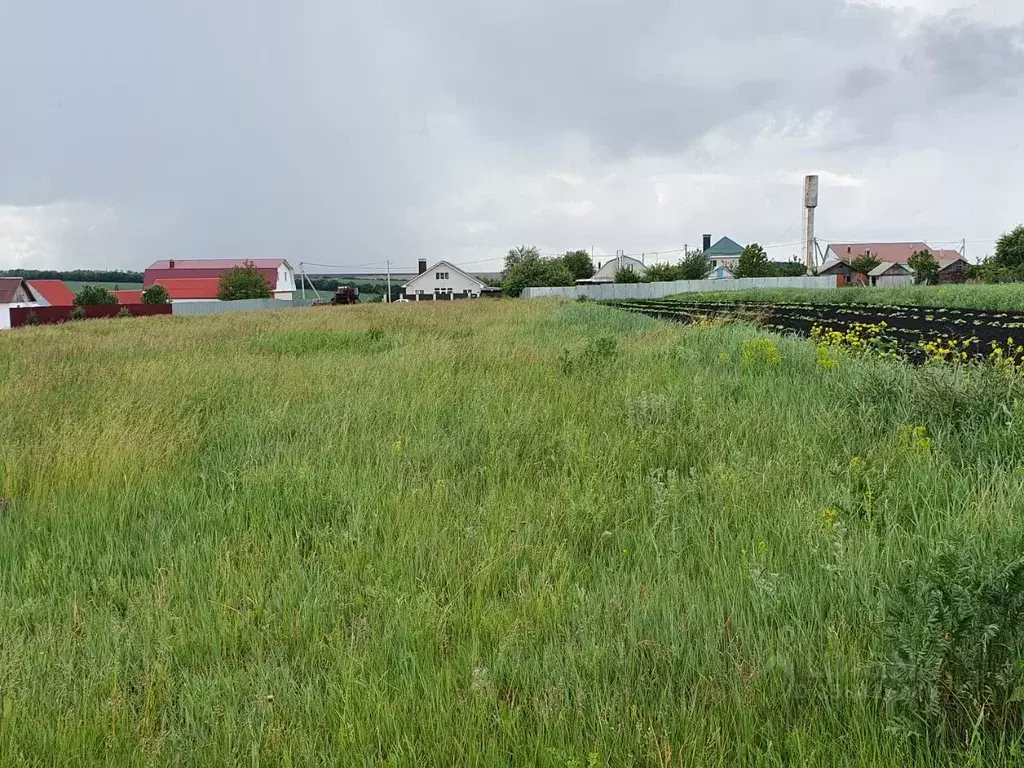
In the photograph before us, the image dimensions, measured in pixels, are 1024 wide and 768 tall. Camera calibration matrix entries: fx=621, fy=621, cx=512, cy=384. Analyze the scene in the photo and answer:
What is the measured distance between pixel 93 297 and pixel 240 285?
48.0 feet

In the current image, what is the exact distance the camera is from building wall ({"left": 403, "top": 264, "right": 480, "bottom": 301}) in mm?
88438

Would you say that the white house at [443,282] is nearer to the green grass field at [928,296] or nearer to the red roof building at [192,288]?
the red roof building at [192,288]

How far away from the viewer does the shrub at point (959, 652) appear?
171 centimetres

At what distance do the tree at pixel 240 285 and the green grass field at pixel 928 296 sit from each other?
157 feet

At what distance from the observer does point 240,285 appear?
64.1 m

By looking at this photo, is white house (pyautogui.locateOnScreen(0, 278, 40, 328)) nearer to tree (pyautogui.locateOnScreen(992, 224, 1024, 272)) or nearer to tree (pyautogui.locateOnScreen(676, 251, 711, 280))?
tree (pyautogui.locateOnScreen(676, 251, 711, 280))

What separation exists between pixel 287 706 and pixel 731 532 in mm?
2104

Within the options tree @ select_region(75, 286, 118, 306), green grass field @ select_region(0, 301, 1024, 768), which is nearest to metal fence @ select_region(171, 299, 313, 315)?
tree @ select_region(75, 286, 118, 306)

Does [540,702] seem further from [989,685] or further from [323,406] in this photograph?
[323,406]

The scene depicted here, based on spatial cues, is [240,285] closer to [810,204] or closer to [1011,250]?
[810,204]

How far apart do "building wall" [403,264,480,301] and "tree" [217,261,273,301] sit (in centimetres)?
2664

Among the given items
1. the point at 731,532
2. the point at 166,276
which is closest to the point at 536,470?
the point at 731,532

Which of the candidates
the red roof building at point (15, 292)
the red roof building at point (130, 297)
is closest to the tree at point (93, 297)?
the red roof building at point (15, 292)

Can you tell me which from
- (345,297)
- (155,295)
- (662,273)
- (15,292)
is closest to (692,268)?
(662,273)
